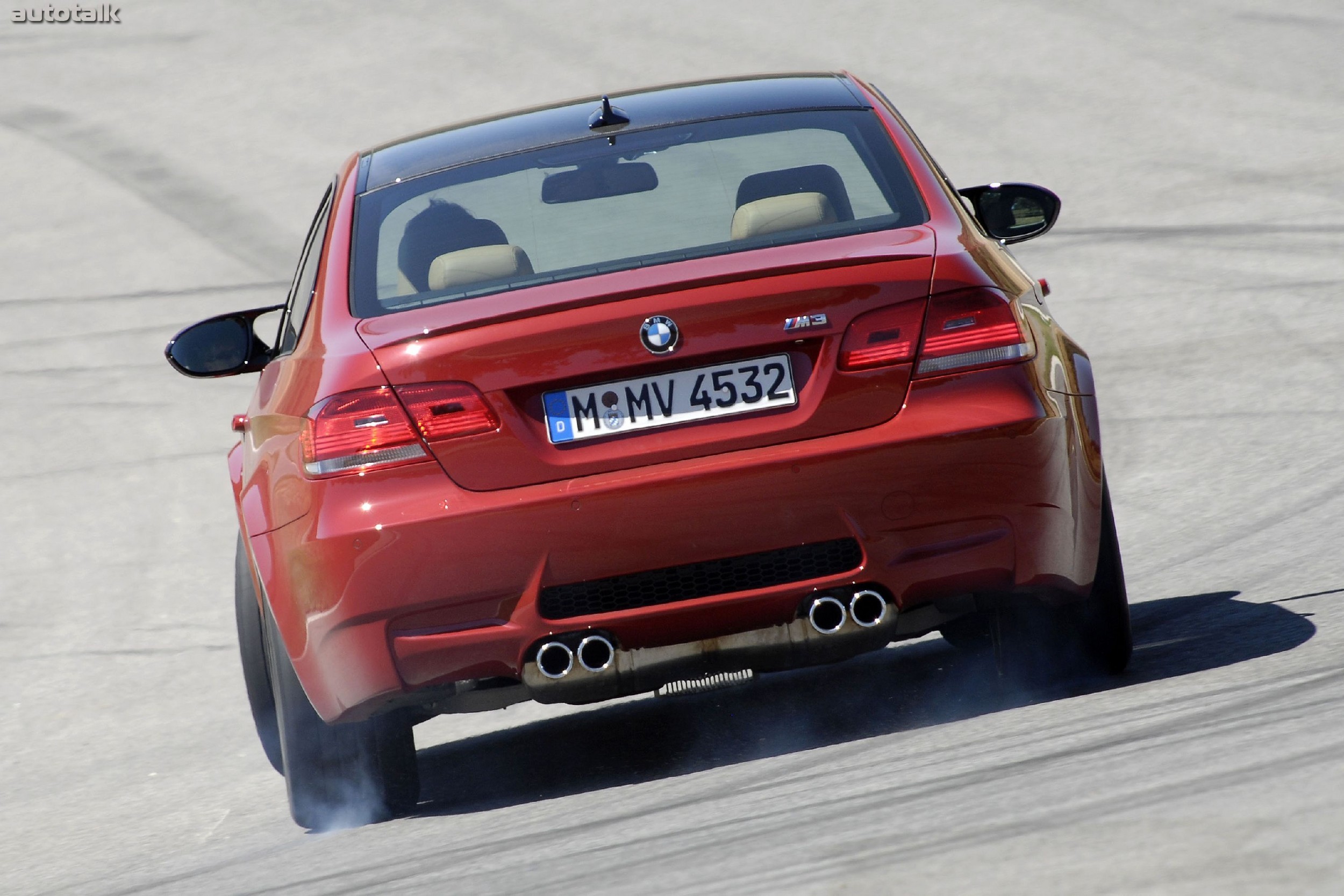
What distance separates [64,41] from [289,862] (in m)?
22.5

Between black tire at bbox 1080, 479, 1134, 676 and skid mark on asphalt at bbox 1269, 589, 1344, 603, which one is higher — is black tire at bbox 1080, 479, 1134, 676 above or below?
above

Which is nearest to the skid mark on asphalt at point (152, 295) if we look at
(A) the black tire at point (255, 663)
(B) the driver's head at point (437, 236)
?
(A) the black tire at point (255, 663)

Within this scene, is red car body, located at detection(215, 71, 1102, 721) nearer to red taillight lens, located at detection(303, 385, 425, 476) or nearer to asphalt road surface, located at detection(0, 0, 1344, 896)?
red taillight lens, located at detection(303, 385, 425, 476)

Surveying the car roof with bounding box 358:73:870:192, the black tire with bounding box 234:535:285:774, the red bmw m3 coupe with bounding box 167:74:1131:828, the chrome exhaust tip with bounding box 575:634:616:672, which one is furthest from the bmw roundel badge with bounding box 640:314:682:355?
the black tire with bounding box 234:535:285:774

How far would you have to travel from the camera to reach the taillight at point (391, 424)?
4586 mm

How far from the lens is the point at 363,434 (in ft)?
15.2

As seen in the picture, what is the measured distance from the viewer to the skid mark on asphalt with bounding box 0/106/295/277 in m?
15.6

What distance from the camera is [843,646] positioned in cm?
474

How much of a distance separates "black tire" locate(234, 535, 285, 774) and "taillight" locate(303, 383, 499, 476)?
1357mm

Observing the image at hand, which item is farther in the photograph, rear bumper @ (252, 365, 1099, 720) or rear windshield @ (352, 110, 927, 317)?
rear windshield @ (352, 110, 927, 317)

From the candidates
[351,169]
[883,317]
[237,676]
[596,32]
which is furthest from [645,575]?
[596,32]

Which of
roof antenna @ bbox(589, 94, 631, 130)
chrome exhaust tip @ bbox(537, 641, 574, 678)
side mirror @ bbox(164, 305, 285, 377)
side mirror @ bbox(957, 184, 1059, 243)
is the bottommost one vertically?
side mirror @ bbox(164, 305, 285, 377)

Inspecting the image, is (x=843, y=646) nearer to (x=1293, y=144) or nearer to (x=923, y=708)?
(x=923, y=708)

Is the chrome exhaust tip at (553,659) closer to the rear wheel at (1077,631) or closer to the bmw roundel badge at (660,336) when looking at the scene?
the bmw roundel badge at (660,336)
